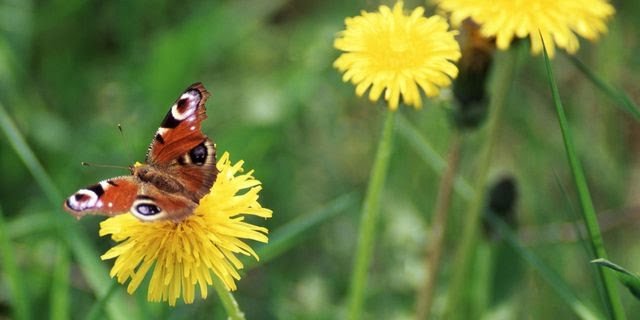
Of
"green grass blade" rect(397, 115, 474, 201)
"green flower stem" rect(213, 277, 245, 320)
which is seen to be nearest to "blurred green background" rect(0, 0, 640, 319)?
"green grass blade" rect(397, 115, 474, 201)

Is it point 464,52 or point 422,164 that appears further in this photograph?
point 422,164

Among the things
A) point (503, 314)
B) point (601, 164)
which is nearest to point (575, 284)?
point (503, 314)

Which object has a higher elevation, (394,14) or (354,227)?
(394,14)

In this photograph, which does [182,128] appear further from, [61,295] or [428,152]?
[428,152]

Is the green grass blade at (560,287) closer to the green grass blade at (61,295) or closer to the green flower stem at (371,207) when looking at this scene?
the green flower stem at (371,207)

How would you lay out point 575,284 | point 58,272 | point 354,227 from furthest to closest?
1. point 354,227
2. point 575,284
3. point 58,272

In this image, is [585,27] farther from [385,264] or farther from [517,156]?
[517,156]
